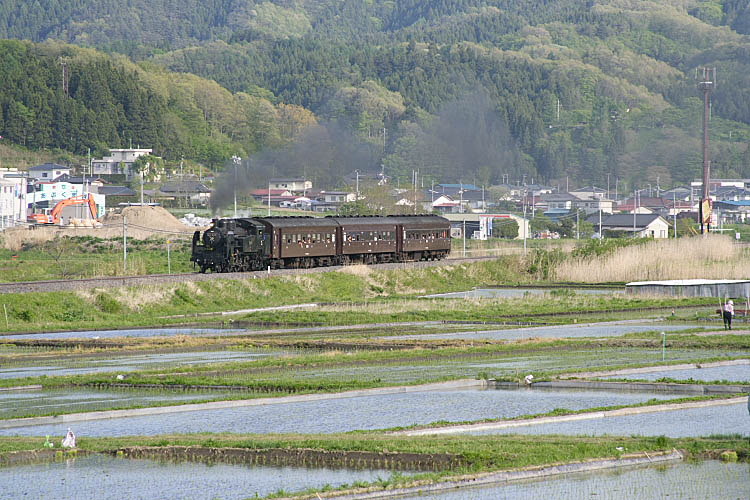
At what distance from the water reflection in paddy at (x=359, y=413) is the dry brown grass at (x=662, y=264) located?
5432 cm

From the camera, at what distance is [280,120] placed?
193500 mm

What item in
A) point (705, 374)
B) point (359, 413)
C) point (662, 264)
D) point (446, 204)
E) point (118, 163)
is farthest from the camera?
point (446, 204)

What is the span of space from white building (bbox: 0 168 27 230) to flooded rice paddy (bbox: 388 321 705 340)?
80.1 meters

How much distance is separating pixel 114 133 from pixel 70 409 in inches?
6304

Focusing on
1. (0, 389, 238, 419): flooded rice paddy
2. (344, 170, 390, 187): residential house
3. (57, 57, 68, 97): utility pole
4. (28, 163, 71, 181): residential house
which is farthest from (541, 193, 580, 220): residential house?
(0, 389, 238, 419): flooded rice paddy

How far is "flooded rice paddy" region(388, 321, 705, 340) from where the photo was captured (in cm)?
4700

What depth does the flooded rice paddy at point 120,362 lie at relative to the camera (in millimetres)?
35094

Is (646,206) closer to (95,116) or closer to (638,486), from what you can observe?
(95,116)

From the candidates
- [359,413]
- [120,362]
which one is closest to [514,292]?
[120,362]

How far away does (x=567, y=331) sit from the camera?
49969mm

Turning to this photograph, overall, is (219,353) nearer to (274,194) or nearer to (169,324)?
(169,324)

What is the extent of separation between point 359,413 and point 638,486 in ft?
31.2

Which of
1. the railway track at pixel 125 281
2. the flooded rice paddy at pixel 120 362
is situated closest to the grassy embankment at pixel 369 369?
the flooded rice paddy at pixel 120 362

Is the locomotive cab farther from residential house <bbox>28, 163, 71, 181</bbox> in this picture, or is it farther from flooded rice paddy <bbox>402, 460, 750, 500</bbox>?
residential house <bbox>28, 163, 71, 181</bbox>
